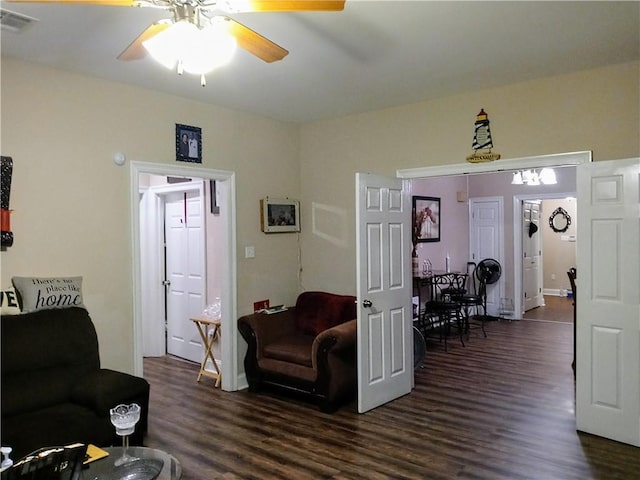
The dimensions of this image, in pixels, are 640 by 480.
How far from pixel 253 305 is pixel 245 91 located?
2101 millimetres

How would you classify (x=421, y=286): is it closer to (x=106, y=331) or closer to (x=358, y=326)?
(x=358, y=326)

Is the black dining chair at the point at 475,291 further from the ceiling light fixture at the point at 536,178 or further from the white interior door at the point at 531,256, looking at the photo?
the ceiling light fixture at the point at 536,178

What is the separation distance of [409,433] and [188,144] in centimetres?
304

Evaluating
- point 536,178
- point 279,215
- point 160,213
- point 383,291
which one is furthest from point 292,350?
point 536,178

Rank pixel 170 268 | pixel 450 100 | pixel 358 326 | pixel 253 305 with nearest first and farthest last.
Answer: pixel 358 326, pixel 450 100, pixel 253 305, pixel 170 268

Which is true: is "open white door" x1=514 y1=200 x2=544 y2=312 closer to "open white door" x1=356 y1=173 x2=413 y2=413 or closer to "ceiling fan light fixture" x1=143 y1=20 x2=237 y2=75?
"open white door" x1=356 y1=173 x2=413 y2=413

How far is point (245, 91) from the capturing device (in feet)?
13.4

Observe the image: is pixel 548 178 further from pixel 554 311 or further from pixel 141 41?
pixel 141 41

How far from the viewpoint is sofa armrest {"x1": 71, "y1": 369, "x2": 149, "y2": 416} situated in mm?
3057

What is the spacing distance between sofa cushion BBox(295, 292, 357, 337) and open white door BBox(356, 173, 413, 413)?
0.48m

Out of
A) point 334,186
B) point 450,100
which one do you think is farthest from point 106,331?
point 450,100

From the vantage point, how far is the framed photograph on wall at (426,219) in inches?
281

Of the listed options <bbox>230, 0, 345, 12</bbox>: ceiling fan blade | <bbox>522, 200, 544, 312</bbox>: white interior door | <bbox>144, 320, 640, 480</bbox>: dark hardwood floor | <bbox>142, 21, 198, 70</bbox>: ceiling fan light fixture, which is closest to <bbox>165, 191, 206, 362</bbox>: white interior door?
<bbox>144, 320, 640, 480</bbox>: dark hardwood floor

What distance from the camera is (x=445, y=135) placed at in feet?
14.5
